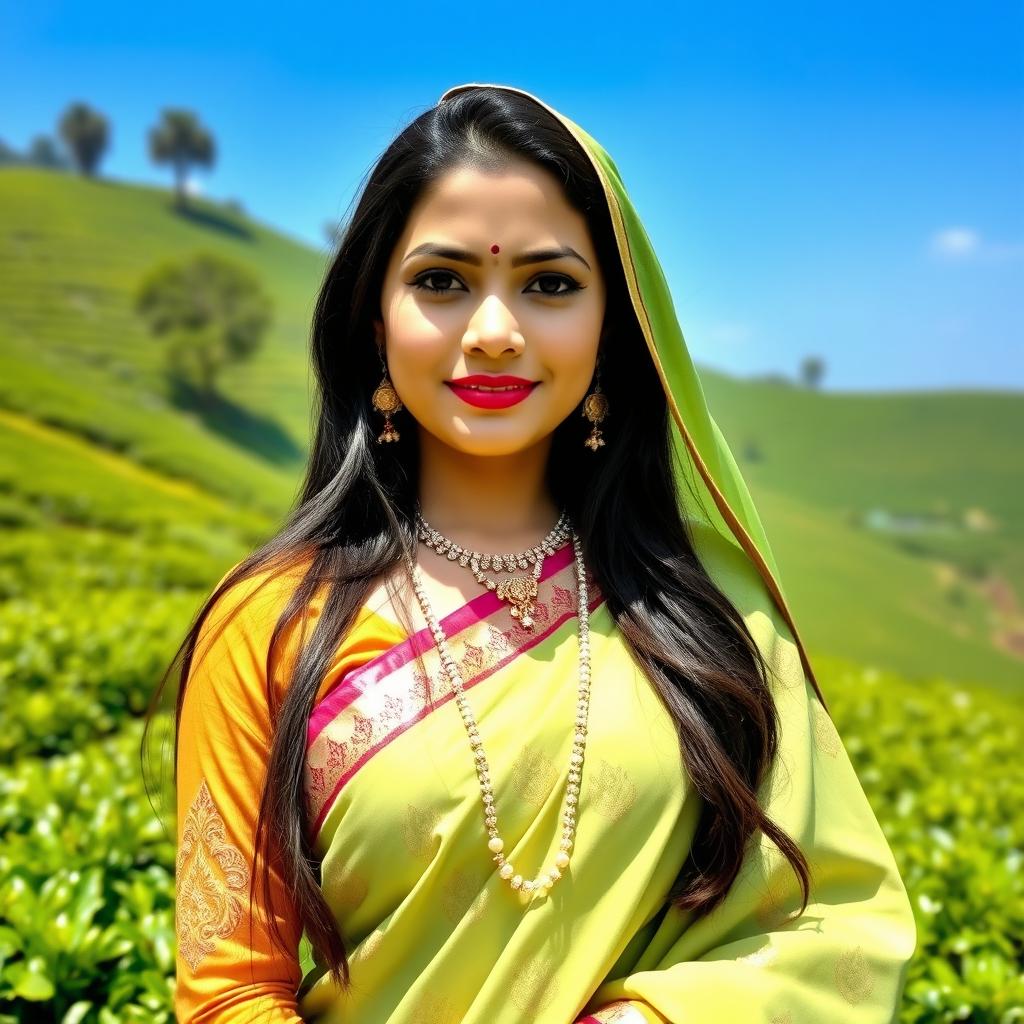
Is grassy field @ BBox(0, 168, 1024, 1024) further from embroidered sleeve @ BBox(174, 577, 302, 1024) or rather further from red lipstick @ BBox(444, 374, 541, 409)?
red lipstick @ BBox(444, 374, 541, 409)

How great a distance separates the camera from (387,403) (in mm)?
1753

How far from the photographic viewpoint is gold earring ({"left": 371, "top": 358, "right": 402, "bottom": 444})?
69.0 inches

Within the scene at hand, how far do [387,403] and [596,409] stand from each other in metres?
0.35

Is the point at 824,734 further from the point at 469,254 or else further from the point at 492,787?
the point at 469,254

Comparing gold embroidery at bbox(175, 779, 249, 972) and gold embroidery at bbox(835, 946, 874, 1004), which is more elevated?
gold embroidery at bbox(175, 779, 249, 972)

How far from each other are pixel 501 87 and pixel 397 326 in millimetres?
432

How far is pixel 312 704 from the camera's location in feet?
5.00

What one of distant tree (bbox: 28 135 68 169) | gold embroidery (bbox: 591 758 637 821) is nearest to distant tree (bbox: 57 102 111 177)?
distant tree (bbox: 28 135 68 169)

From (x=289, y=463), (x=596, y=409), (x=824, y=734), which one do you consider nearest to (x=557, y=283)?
(x=596, y=409)

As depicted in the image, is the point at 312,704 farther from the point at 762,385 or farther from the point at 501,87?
the point at 762,385

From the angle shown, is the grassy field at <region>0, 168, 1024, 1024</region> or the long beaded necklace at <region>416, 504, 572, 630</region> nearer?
the long beaded necklace at <region>416, 504, 572, 630</region>

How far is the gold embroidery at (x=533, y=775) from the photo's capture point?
152 cm

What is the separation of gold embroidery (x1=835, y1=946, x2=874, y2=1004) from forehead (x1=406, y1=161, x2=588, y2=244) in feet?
3.74

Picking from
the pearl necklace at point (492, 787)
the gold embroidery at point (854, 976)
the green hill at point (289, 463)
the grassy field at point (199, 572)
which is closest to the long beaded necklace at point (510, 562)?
the pearl necklace at point (492, 787)
